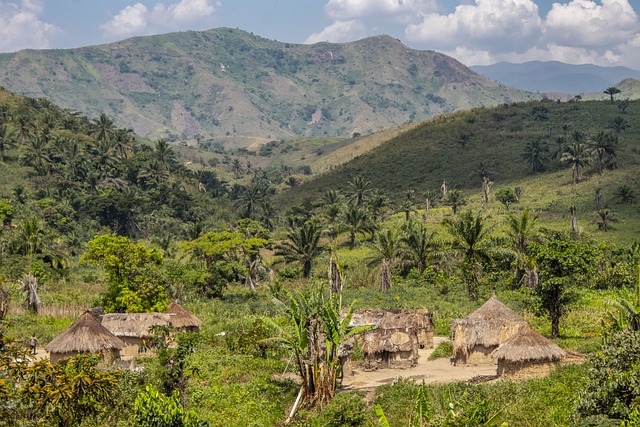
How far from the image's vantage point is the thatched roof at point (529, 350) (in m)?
28.1

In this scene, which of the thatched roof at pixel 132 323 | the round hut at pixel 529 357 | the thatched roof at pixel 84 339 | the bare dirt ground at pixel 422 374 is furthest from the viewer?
the thatched roof at pixel 132 323

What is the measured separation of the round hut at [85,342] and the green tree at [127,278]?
8271mm

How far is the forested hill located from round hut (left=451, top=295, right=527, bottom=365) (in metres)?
68.0

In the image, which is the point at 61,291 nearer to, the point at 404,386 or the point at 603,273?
the point at 404,386

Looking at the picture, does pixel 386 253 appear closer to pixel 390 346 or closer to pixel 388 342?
pixel 388 342

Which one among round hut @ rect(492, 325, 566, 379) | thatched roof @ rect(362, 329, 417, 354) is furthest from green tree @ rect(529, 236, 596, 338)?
thatched roof @ rect(362, 329, 417, 354)

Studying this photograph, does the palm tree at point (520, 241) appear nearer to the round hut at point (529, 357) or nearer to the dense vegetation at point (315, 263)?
the dense vegetation at point (315, 263)

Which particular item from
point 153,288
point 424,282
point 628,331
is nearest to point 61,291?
point 153,288

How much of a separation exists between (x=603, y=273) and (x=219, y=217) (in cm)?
6954

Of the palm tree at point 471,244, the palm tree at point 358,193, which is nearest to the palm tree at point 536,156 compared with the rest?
→ the palm tree at point 358,193

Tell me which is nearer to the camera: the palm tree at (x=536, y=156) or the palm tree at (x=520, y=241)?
the palm tree at (x=520, y=241)

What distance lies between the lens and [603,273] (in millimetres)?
53188

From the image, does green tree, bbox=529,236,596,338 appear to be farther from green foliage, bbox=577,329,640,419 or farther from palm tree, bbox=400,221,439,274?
palm tree, bbox=400,221,439,274

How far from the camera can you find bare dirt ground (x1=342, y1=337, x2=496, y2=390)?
29953 millimetres
